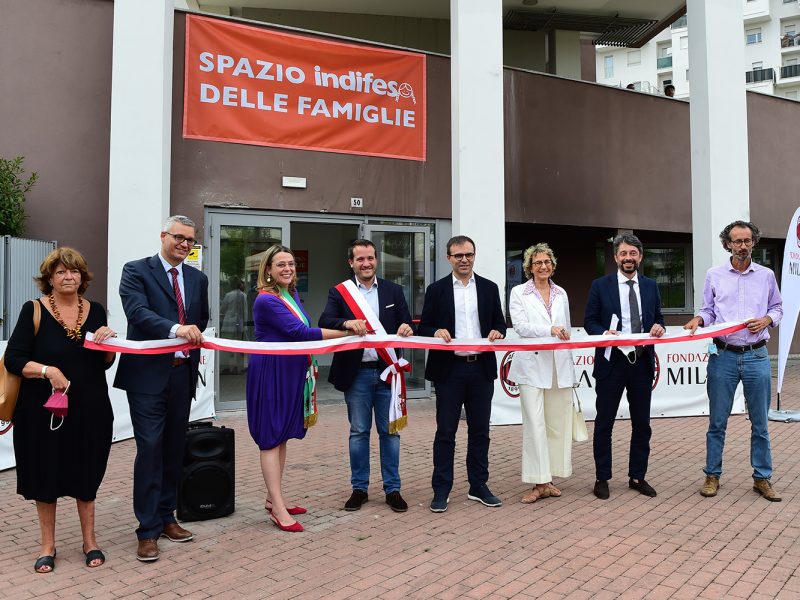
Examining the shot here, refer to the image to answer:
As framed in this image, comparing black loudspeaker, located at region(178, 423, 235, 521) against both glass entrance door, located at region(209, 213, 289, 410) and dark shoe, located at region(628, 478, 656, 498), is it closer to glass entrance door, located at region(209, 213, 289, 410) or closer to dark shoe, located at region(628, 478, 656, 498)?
dark shoe, located at region(628, 478, 656, 498)

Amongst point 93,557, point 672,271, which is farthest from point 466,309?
point 672,271

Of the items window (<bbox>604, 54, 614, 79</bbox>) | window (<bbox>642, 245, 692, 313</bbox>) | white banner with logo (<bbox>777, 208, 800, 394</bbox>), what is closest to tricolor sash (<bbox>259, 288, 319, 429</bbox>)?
white banner with logo (<bbox>777, 208, 800, 394</bbox>)

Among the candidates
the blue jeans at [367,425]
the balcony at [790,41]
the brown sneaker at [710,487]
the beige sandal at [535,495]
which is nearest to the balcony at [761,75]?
the balcony at [790,41]

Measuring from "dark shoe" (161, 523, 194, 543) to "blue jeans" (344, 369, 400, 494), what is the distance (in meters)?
1.31

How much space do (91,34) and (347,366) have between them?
703 centimetres

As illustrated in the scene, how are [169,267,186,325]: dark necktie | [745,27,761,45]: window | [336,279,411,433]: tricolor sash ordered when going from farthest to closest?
[745,27,761,45]: window → [336,279,411,433]: tricolor sash → [169,267,186,325]: dark necktie

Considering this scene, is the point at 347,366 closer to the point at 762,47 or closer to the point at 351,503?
the point at 351,503

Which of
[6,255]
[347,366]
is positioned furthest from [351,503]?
[6,255]

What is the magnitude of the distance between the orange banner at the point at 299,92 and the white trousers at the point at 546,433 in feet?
19.3

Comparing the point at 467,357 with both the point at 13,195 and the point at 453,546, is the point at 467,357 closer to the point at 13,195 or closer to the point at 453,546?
the point at 453,546

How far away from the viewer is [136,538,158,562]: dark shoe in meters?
3.94

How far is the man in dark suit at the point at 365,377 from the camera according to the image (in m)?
4.91

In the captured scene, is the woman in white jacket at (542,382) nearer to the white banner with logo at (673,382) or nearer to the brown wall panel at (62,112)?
the white banner with logo at (673,382)

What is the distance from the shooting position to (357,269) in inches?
194
